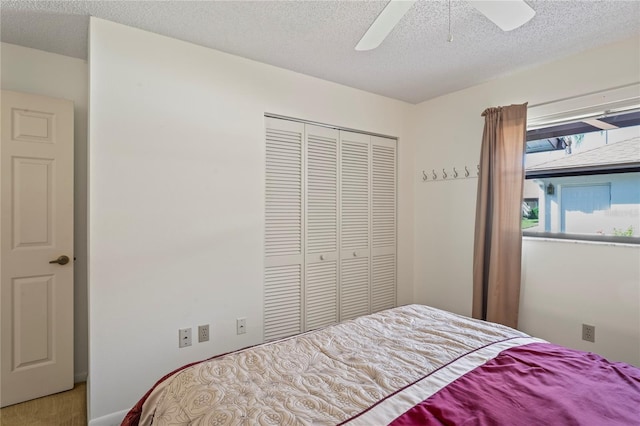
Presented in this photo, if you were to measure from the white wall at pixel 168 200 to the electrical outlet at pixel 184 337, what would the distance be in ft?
0.12

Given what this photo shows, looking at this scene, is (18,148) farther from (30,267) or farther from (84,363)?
(84,363)

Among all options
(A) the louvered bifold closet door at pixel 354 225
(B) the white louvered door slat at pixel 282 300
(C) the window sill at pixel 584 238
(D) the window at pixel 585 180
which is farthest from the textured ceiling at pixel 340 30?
(B) the white louvered door slat at pixel 282 300

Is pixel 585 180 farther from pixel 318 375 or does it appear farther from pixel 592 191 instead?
pixel 318 375

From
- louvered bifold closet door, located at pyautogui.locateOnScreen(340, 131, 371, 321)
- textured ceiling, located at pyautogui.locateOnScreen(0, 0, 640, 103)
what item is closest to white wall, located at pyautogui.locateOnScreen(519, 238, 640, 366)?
louvered bifold closet door, located at pyautogui.locateOnScreen(340, 131, 371, 321)

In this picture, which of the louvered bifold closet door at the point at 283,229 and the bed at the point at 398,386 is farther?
the louvered bifold closet door at the point at 283,229

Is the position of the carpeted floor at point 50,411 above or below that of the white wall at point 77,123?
below

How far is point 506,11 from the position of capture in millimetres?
1358

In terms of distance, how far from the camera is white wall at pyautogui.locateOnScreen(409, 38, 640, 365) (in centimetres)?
218

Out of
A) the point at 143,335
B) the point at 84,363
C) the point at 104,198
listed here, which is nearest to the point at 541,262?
the point at 143,335

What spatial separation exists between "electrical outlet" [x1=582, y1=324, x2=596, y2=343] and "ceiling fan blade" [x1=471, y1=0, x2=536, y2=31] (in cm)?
213

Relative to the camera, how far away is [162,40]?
215 centimetres

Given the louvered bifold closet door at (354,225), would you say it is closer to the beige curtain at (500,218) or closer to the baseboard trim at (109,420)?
the beige curtain at (500,218)

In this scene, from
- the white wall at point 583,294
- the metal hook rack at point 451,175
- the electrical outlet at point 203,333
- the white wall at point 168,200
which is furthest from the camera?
the metal hook rack at point 451,175

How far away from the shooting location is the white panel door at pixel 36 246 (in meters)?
2.18
